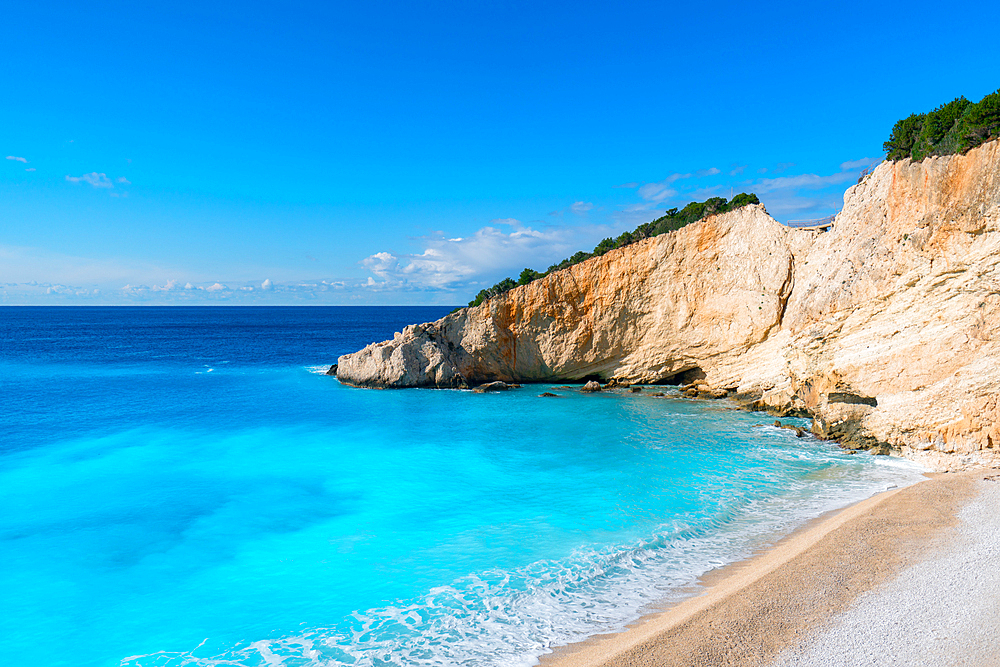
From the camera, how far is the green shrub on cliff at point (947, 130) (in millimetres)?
17500

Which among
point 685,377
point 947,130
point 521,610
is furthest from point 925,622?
point 685,377

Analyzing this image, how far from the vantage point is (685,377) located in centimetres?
3356

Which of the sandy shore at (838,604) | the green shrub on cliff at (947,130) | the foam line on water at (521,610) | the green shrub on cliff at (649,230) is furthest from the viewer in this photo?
the green shrub on cliff at (649,230)

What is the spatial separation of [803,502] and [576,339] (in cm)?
2156

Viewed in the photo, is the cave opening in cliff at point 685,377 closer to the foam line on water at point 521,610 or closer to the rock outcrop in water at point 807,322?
the rock outcrop in water at point 807,322

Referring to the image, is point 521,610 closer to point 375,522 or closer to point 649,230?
point 375,522

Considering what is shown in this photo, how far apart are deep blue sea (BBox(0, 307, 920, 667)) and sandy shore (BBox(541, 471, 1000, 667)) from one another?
3.21ft

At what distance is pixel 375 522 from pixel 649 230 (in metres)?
26.1

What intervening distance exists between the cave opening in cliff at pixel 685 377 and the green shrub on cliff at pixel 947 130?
15.3m

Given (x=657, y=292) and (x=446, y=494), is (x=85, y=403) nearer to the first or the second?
(x=446, y=494)

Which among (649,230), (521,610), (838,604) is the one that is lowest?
(521,610)

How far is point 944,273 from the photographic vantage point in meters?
17.7

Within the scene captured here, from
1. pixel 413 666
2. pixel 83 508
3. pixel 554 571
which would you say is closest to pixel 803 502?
pixel 554 571

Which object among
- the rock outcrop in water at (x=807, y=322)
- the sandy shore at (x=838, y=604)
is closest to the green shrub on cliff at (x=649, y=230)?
the rock outcrop in water at (x=807, y=322)
